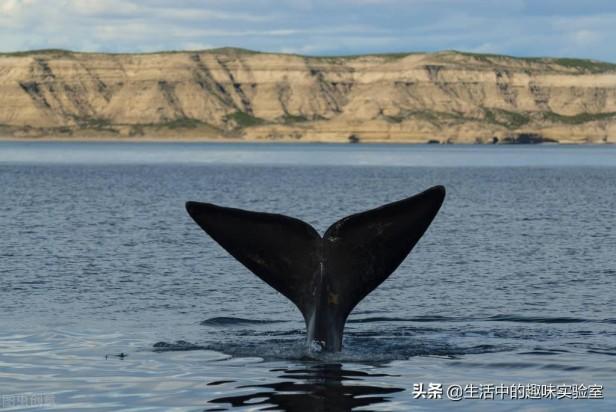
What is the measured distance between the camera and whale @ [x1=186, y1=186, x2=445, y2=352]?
1622cm

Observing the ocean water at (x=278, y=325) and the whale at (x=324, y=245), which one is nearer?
the whale at (x=324, y=245)

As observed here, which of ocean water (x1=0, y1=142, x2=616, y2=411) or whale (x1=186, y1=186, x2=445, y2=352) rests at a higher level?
whale (x1=186, y1=186, x2=445, y2=352)

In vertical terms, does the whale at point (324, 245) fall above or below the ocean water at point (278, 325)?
above

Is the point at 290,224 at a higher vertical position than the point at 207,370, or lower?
higher

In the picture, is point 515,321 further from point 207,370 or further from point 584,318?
point 207,370

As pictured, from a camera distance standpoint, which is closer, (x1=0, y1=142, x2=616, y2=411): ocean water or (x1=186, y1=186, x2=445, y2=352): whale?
(x1=186, y1=186, x2=445, y2=352): whale

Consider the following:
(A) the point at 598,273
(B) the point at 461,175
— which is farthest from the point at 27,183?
(A) the point at 598,273

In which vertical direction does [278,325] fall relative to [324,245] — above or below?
below

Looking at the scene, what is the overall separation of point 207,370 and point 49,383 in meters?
2.42

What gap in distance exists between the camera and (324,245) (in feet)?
55.2

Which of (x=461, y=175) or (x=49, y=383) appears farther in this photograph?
(x=461, y=175)

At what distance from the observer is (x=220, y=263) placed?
A: 3753cm

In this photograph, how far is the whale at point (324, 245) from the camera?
16.2 metres

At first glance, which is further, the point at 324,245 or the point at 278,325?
the point at 278,325
